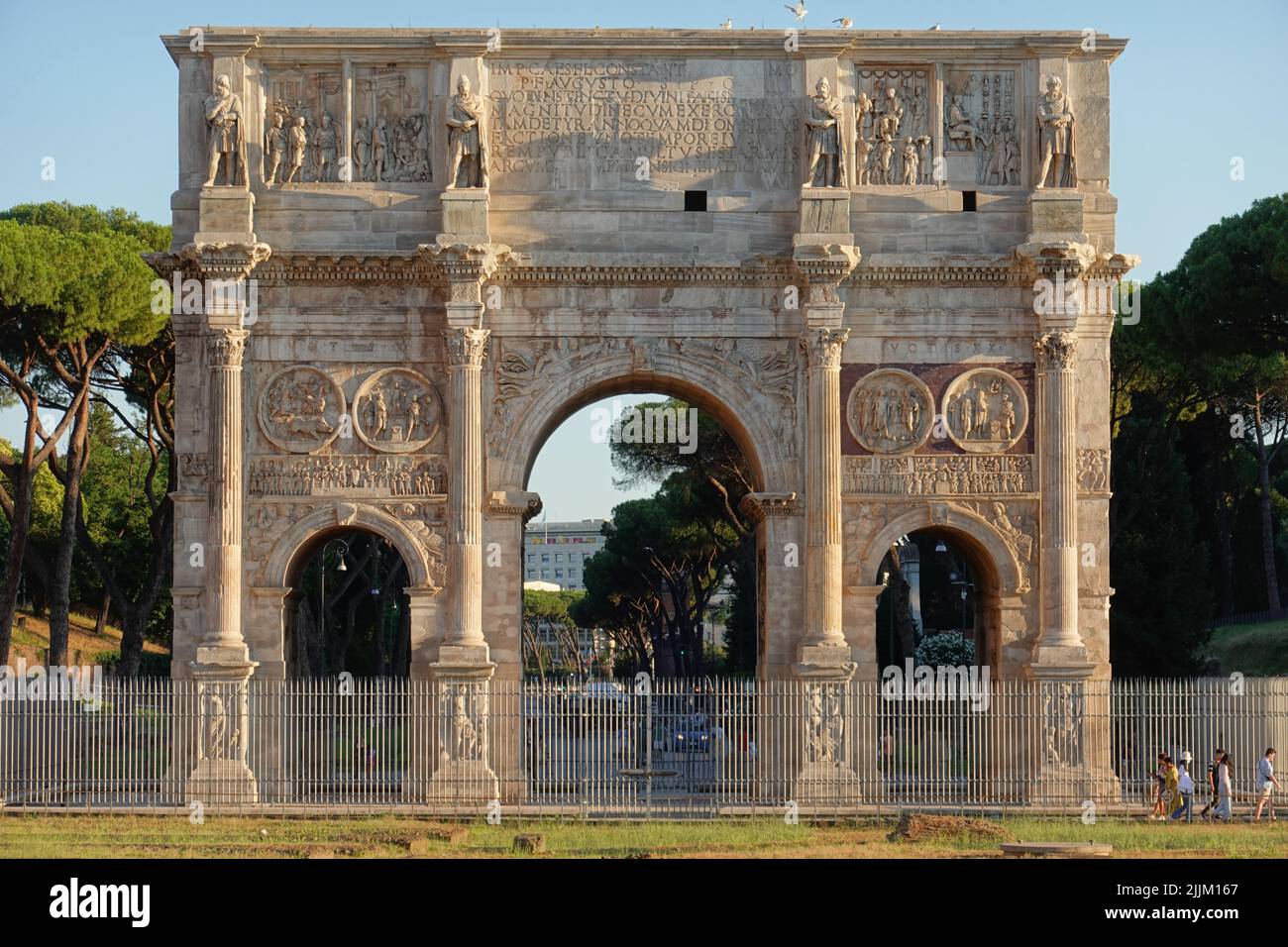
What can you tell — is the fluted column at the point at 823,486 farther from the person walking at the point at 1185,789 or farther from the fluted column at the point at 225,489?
the fluted column at the point at 225,489

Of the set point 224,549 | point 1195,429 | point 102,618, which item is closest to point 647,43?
point 224,549

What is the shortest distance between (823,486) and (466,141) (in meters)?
7.45

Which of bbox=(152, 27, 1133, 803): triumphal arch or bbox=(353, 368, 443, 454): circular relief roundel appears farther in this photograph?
bbox=(353, 368, 443, 454): circular relief roundel

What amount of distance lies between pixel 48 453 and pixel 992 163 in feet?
71.3

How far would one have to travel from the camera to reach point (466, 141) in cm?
3025

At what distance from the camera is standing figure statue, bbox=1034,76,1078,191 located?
Answer: 100 ft

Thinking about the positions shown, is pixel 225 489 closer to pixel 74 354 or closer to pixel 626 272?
pixel 626 272

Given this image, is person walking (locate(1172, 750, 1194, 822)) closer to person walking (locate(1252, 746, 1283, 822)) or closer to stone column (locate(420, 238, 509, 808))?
person walking (locate(1252, 746, 1283, 822))

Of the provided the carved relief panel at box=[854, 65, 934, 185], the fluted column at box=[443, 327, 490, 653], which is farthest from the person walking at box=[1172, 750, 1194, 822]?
the fluted column at box=[443, 327, 490, 653]

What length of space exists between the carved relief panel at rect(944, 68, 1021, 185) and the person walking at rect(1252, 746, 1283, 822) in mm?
9402
